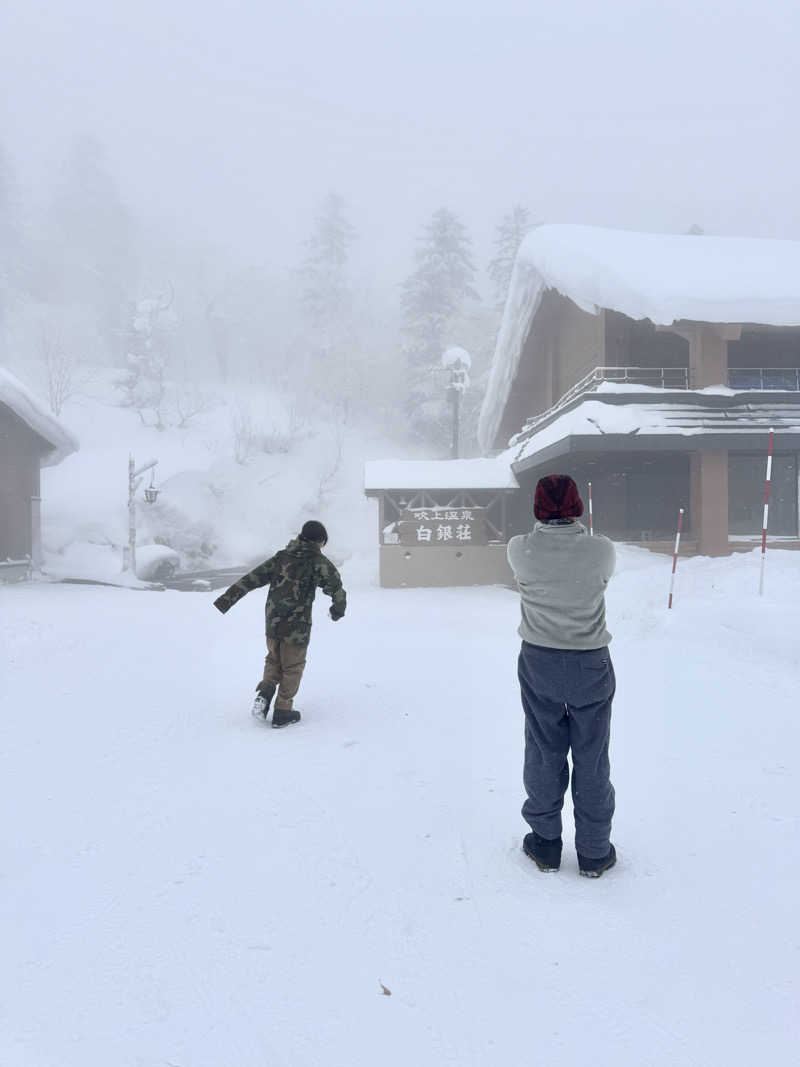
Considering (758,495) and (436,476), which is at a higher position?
(436,476)

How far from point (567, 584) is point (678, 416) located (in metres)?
11.3

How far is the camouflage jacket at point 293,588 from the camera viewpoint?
5.65 meters

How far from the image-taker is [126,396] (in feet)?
151

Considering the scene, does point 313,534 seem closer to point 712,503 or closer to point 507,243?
point 712,503

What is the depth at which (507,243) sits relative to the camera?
156 feet

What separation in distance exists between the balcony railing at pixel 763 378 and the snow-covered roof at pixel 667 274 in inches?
81.4

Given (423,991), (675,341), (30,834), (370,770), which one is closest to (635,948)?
(423,991)

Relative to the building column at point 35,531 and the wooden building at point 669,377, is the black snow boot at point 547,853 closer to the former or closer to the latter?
the wooden building at point 669,377

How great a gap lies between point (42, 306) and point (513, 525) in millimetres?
55882

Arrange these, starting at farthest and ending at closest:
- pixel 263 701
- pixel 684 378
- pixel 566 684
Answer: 1. pixel 684 378
2. pixel 263 701
3. pixel 566 684

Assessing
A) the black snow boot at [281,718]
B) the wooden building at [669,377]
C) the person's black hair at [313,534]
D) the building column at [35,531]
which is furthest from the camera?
the building column at [35,531]

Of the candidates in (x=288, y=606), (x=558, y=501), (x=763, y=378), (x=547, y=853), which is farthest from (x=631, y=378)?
(x=547, y=853)

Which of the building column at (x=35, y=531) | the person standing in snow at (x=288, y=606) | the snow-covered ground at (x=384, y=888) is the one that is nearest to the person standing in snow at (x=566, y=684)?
the snow-covered ground at (x=384, y=888)

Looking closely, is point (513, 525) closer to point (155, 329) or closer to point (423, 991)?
point (423, 991)
